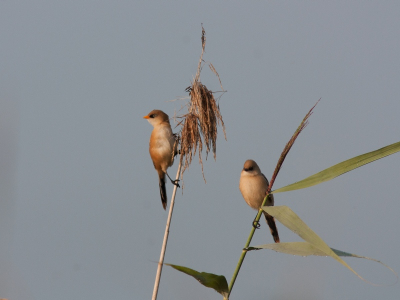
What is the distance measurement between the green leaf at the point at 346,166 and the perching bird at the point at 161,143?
7.05 feet

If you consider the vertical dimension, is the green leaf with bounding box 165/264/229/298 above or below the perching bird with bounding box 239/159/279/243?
below

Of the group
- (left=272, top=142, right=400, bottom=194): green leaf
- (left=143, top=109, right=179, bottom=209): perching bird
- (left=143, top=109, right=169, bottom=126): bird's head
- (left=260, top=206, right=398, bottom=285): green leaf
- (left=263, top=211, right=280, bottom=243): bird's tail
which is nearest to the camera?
(left=260, top=206, right=398, bottom=285): green leaf

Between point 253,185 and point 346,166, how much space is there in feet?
7.50

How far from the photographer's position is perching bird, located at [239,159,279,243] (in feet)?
14.4

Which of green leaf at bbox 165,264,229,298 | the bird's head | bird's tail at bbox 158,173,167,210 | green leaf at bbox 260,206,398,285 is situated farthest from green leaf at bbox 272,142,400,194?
bird's tail at bbox 158,173,167,210

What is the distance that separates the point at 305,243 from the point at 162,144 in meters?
2.36

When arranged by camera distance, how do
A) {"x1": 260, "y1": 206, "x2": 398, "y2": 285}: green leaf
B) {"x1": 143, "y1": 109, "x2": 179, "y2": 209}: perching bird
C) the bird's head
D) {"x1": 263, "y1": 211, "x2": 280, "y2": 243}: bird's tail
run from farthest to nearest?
{"x1": 263, "y1": 211, "x2": 280, "y2": 243}: bird's tail < the bird's head < {"x1": 143, "y1": 109, "x2": 179, "y2": 209}: perching bird < {"x1": 260, "y1": 206, "x2": 398, "y2": 285}: green leaf

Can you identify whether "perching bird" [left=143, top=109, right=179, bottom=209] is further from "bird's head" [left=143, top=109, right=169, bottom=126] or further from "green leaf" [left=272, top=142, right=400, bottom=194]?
"green leaf" [left=272, top=142, right=400, bottom=194]

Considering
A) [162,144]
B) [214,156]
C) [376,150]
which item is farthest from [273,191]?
[162,144]

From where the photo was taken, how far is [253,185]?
4.38 m

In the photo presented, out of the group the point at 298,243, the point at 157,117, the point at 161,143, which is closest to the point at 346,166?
the point at 298,243

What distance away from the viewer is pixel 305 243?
2.10 metres

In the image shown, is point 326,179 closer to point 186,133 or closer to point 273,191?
point 273,191

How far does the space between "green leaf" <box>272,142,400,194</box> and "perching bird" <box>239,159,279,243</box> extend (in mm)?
2207
